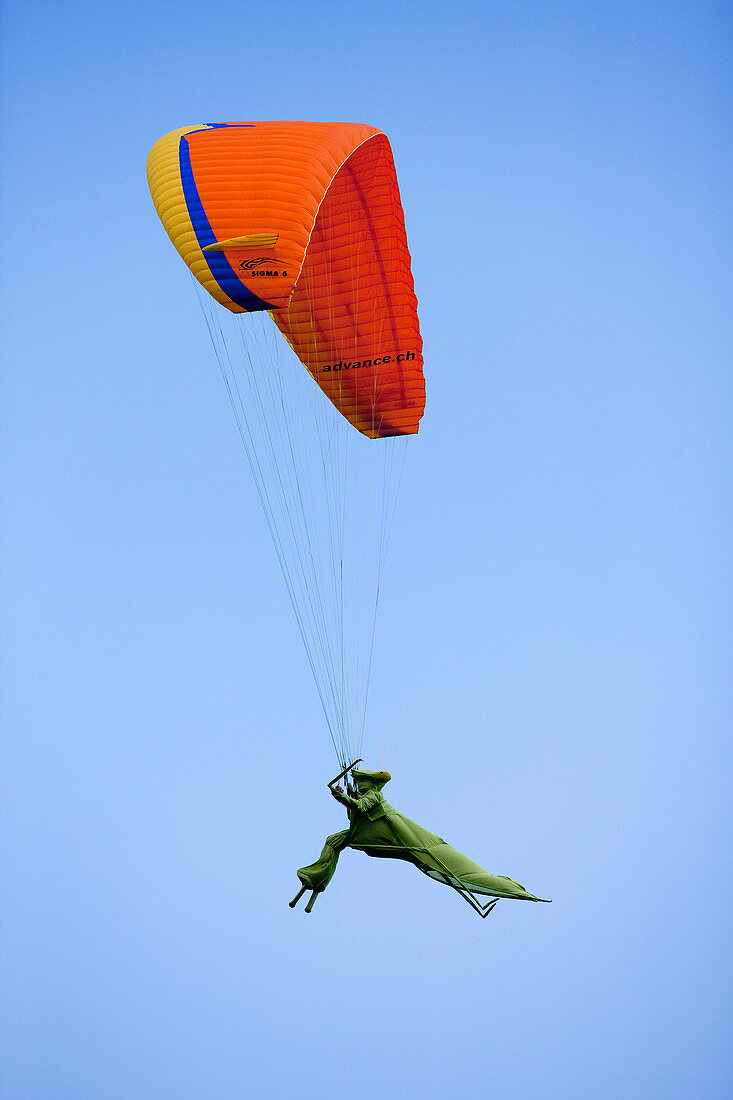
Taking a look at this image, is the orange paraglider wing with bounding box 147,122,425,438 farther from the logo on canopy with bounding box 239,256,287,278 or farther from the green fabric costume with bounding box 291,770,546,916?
the green fabric costume with bounding box 291,770,546,916

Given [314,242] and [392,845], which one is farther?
[314,242]

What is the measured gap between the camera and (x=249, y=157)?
1742 cm

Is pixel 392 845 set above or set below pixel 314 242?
below

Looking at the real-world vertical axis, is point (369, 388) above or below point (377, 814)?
above

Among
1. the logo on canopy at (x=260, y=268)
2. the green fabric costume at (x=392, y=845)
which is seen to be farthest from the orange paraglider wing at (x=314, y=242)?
the green fabric costume at (x=392, y=845)

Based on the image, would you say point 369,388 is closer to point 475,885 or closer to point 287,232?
point 287,232

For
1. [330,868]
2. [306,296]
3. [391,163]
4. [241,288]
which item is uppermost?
[391,163]

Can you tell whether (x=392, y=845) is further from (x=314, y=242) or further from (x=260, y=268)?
(x=314, y=242)

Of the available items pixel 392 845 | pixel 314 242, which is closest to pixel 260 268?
pixel 314 242

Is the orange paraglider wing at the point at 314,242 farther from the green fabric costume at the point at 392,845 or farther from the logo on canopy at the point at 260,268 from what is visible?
the green fabric costume at the point at 392,845

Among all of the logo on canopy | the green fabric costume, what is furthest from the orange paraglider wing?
the green fabric costume

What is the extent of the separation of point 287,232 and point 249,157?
132cm

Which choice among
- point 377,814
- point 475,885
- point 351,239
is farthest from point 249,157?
point 475,885

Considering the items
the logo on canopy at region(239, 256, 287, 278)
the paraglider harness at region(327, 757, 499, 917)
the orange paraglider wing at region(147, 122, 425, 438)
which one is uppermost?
the orange paraglider wing at region(147, 122, 425, 438)
